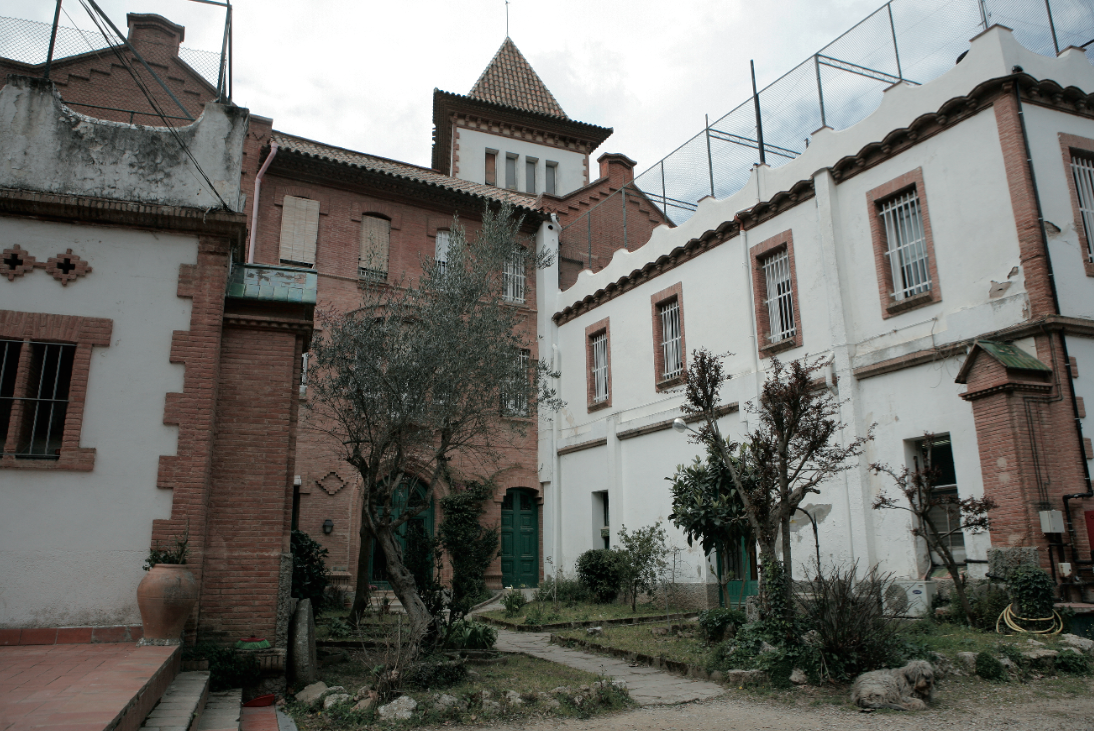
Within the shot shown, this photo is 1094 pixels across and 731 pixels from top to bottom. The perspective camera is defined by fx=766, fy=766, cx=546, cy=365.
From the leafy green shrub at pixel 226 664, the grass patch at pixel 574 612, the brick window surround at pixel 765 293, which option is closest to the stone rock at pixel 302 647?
the leafy green shrub at pixel 226 664

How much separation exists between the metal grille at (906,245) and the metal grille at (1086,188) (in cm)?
205

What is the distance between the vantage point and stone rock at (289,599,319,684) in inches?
301

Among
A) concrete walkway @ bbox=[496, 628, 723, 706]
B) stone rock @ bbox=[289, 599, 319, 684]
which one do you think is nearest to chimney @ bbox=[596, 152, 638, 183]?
concrete walkway @ bbox=[496, 628, 723, 706]

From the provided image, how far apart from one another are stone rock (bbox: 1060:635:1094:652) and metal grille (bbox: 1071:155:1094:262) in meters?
5.52

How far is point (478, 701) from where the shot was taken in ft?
22.9

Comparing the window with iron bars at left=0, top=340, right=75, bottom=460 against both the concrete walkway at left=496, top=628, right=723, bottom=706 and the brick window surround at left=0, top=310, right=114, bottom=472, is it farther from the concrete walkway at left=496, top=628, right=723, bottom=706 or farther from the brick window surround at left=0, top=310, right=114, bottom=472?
the concrete walkway at left=496, top=628, right=723, bottom=706

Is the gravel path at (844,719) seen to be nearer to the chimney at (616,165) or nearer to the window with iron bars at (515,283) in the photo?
the window with iron bars at (515,283)

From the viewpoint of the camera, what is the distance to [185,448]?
779 centimetres

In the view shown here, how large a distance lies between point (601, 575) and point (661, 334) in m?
5.47

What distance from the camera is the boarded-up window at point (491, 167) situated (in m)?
25.5

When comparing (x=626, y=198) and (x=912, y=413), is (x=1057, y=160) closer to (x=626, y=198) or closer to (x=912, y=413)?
(x=912, y=413)

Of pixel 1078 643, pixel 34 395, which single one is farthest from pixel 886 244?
pixel 34 395

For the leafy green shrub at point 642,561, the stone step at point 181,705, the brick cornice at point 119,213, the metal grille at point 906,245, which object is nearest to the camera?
the stone step at point 181,705

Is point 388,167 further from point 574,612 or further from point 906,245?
point 906,245
